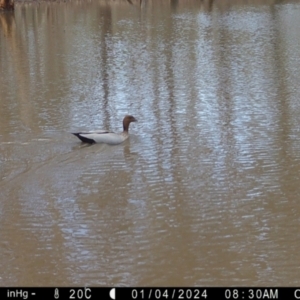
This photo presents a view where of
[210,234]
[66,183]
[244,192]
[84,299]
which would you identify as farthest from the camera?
[66,183]

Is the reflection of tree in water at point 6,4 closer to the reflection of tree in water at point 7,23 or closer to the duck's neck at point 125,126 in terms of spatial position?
the reflection of tree in water at point 7,23

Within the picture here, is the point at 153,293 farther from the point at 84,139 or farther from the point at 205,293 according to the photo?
the point at 84,139

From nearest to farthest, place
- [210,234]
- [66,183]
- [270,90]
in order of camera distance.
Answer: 1. [210,234]
2. [66,183]
3. [270,90]

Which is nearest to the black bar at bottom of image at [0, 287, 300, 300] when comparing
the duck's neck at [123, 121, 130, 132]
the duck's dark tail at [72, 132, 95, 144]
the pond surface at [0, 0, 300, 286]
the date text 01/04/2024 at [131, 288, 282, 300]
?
the date text 01/04/2024 at [131, 288, 282, 300]

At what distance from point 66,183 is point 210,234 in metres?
2.24

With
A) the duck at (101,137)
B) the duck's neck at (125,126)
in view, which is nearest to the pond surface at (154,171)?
the duck at (101,137)

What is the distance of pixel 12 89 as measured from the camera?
14.8m

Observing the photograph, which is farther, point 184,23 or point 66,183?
point 184,23

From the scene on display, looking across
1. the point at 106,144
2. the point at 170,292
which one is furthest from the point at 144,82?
the point at 170,292

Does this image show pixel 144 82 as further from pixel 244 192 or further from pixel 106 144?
pixel 244 192

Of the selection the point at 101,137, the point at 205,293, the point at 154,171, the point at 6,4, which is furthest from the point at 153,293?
the point at 6,4

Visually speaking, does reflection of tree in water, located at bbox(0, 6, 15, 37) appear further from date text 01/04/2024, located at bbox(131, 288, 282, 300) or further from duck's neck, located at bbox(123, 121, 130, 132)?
date text 01/04/2024, located at bbox(131, 288, 282, 300)

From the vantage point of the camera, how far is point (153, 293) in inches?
221

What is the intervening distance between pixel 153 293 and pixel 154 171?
320 centimetres
